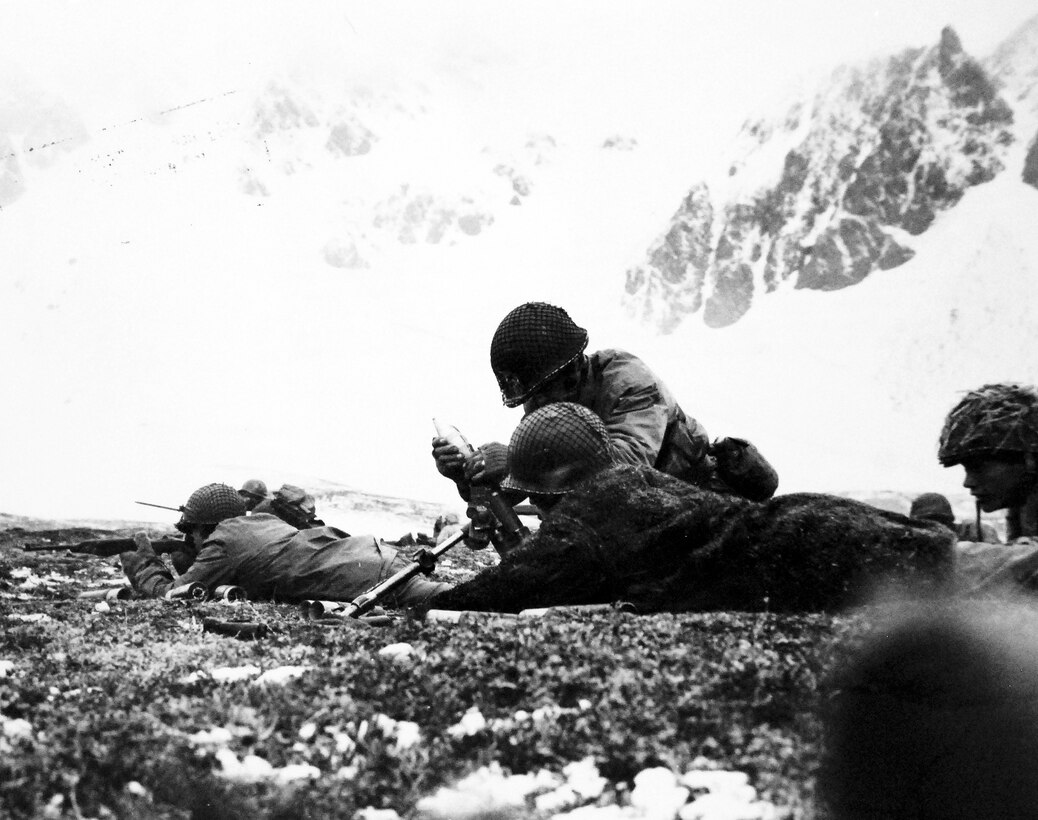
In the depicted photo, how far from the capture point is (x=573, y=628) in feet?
13.9

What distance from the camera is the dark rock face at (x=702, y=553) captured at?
14.6ft

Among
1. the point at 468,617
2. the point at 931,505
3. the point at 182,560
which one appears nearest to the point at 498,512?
the point at 468,617

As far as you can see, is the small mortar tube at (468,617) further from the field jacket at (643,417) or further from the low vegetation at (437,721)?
the field jacket at (643,417)

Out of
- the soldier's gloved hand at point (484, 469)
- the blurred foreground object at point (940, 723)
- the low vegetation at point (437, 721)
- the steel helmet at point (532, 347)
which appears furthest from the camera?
the steel helmet at point (532, 347)

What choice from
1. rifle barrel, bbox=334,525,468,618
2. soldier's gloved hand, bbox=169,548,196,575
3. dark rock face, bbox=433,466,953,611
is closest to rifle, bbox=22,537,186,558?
soldier's gloved hand, bbox=169,548,196,575

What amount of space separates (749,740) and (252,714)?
5.04 ft

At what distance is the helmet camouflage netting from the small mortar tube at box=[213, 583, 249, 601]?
19.2 ft

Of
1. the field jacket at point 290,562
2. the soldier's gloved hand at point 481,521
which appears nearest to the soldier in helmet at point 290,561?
the field jacket at point 290,562

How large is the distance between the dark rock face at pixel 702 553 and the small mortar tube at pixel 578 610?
3.9 inches

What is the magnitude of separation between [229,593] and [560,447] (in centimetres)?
454

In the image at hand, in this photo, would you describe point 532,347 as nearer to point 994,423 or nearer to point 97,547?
point 994,423

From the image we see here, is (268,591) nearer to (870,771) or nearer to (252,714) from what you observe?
(252,714)

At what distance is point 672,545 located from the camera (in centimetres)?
493

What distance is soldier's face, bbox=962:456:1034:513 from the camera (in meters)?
5.84
